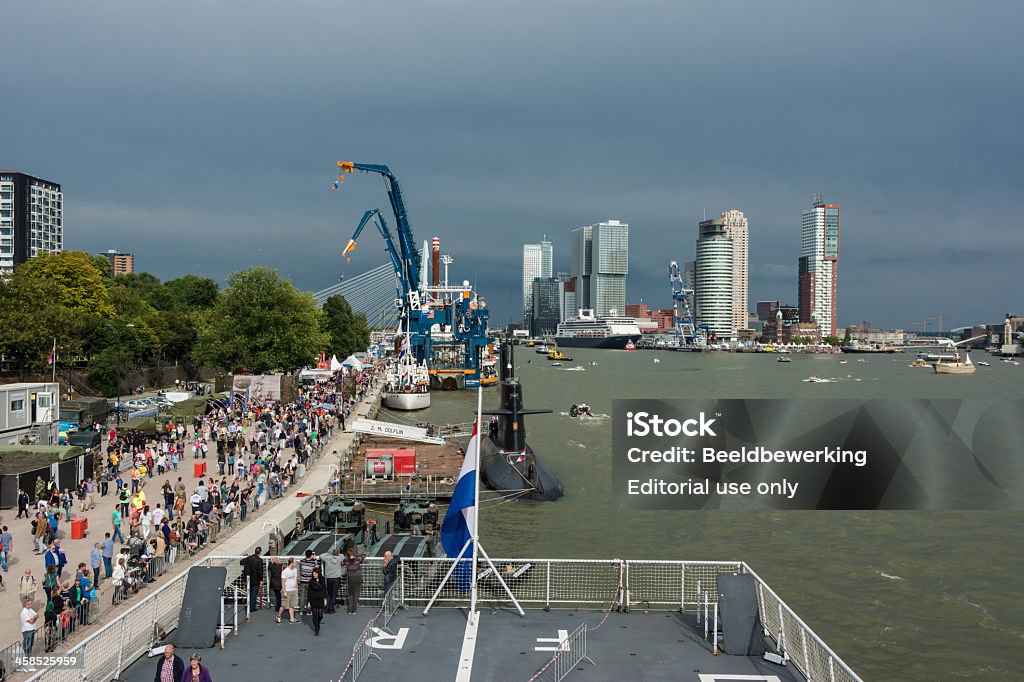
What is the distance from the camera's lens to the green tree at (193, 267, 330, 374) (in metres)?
62.3

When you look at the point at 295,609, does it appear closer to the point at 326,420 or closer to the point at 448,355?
the point at 326,420

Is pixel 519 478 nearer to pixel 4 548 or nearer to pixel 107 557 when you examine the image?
pixel 107 557

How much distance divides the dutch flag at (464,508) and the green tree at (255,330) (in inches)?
2078

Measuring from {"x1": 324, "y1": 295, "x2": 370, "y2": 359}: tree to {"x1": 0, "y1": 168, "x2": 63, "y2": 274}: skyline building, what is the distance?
68250 millimetres

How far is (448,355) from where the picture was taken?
105 meters

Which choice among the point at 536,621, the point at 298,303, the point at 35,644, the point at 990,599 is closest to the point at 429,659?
the point at 536,621

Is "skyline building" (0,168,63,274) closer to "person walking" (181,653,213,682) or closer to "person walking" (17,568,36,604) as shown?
"person walking" (17,568,36,604)

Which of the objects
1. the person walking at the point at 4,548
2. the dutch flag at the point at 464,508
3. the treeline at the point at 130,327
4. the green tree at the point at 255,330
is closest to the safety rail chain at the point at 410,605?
the dutch flag at the point at 464,508

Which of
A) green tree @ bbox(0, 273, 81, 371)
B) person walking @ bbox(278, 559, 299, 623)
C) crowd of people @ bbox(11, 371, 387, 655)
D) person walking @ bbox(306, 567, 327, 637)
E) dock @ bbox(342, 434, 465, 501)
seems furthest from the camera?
green tree @ bbox(0, 273, 81, 371)

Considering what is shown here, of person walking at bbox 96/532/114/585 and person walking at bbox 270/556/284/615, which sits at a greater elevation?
person walking at bbox 270/556/284/615

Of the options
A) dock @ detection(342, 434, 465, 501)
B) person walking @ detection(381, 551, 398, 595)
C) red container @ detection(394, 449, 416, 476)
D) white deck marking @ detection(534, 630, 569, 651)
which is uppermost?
person walking @ detection(381, 551, 398, 595)

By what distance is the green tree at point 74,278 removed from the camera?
224 ft

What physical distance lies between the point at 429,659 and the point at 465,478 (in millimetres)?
2968

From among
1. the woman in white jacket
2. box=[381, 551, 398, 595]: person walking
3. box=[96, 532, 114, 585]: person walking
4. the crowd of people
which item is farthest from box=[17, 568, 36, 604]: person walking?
box=[381, 551, 398, 595]: person walking
